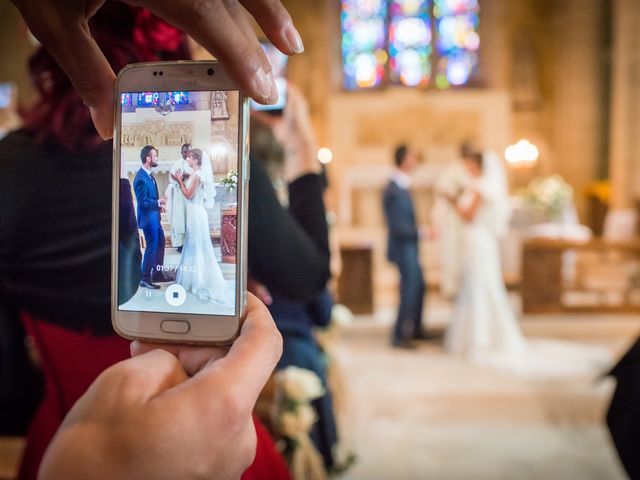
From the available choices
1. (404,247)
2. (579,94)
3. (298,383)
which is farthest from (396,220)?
(579,94)

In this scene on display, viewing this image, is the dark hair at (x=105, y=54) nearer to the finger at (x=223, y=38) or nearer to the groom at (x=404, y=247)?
the finger at (x=223, y=38)

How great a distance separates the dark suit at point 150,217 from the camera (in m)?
0.42

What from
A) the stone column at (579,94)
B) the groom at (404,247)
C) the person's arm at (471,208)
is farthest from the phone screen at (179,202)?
the stone column at (579,94)

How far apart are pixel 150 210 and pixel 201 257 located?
5cm

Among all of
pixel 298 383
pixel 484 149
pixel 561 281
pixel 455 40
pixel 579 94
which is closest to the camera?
pixel 298 383

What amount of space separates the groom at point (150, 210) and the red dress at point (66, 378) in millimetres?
122

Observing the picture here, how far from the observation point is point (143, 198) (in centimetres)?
42

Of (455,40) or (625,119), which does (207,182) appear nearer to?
(625,119)

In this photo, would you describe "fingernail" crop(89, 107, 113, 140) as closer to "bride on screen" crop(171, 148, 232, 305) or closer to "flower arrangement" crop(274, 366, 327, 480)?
"bride on screen" crop(171, 148, 232, 305)

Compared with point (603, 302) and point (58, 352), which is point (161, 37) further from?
point (603, 302)

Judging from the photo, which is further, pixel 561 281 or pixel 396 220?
pixel 561 281

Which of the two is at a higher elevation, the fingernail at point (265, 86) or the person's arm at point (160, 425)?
the fingernail at point (265, 86)

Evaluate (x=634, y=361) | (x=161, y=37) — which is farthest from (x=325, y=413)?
(x=161, y=37)

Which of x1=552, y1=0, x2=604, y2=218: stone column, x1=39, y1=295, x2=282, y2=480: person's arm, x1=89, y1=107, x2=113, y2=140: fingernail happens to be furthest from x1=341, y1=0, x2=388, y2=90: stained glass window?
x1=39, y1=295, x2=282, y2=480: person's arm
